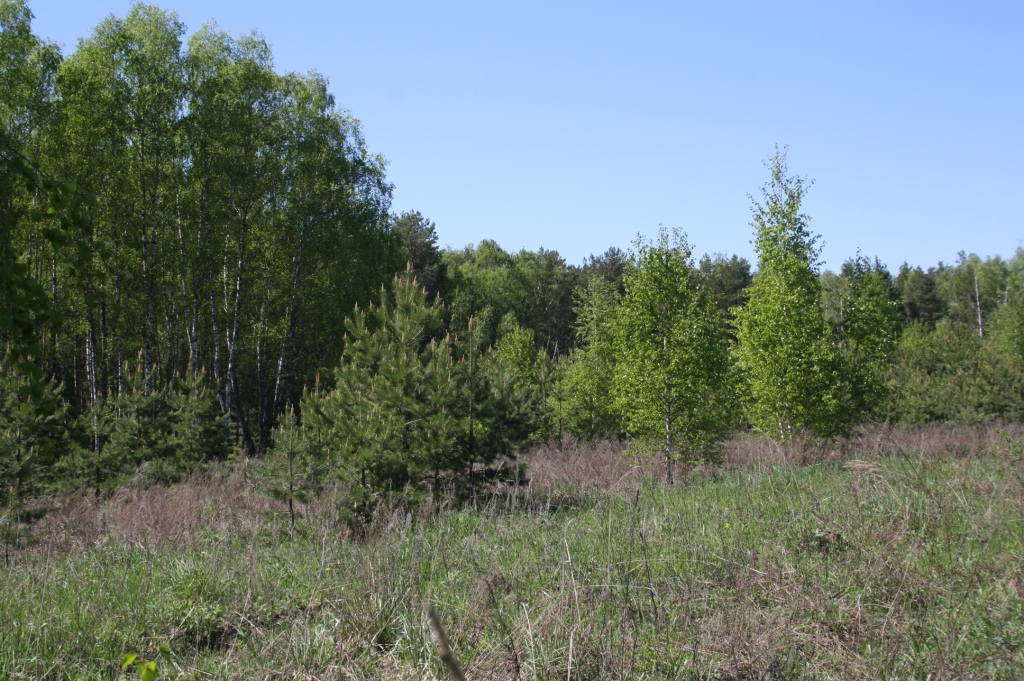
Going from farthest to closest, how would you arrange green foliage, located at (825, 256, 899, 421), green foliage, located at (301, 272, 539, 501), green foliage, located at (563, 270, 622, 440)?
green foliage, located at (563, 270, 622, 440)
green foliage, located at (825, 256, 899, 421)
green foliage, located at (301, 272, 539, 501)

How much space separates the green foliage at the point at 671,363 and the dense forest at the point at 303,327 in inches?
2.2

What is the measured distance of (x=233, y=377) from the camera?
72.7ft

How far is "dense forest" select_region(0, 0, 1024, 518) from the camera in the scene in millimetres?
9797

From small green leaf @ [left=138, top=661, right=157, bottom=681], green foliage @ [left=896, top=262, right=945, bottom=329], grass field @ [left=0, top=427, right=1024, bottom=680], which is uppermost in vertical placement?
green foliage @ [left=896, top=262, right=945, bottom=329]

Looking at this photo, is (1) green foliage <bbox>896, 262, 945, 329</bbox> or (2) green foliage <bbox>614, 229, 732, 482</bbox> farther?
(1) green foliage <bbox>896, 262, 945, 329</bbox>

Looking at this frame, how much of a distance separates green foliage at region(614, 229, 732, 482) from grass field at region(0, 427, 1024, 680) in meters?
7.98

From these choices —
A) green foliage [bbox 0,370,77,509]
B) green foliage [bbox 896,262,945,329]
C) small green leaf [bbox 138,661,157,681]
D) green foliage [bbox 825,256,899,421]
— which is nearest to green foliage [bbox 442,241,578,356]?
green foliage [bbox 896,262,945,329]

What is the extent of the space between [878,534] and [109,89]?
20.3m

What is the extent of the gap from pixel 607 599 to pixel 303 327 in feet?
81.3

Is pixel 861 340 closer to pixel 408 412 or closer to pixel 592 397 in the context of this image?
pixel 592 397

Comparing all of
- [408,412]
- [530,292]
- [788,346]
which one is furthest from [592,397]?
[530,292]

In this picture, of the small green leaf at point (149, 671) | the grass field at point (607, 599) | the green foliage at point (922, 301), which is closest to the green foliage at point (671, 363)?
the grass field at point (607, 599)

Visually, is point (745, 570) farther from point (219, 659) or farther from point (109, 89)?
point (109, 89)

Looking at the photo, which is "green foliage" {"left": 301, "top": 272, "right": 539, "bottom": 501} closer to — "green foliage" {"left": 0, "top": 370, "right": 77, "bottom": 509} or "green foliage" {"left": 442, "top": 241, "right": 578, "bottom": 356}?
"green foliage" {"left": 0, "top": 370, "right": 77, "bottom": 509}
